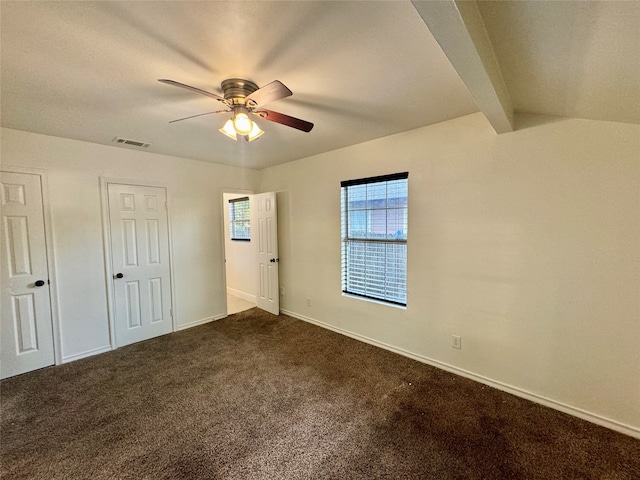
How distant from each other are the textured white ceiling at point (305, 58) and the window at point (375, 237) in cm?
92

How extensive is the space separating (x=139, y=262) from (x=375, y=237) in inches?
120

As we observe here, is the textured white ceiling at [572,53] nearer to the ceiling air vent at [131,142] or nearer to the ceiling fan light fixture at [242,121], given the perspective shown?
the ceiling fan light fixture at [242,121]

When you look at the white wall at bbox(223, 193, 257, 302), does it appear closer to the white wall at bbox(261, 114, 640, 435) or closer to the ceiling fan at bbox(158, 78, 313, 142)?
the white wall at bbox(261, 114, 640, 435)

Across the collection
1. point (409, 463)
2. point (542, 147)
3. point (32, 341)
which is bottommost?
point (409, 463)

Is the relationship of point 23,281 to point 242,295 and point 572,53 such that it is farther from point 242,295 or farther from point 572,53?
point 572,53

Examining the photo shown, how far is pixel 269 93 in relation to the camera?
1570mm

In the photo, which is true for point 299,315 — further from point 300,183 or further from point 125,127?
point 125,127

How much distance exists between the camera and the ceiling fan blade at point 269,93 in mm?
1469

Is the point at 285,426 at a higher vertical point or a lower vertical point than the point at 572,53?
lower

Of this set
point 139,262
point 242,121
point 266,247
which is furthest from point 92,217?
point 242,121

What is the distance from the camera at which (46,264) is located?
2.79 meters

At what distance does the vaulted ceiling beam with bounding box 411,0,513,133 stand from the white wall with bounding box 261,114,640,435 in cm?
68

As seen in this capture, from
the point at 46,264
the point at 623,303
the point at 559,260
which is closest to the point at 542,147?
the point at 559,260

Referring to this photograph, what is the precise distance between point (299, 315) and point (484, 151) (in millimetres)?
3220
